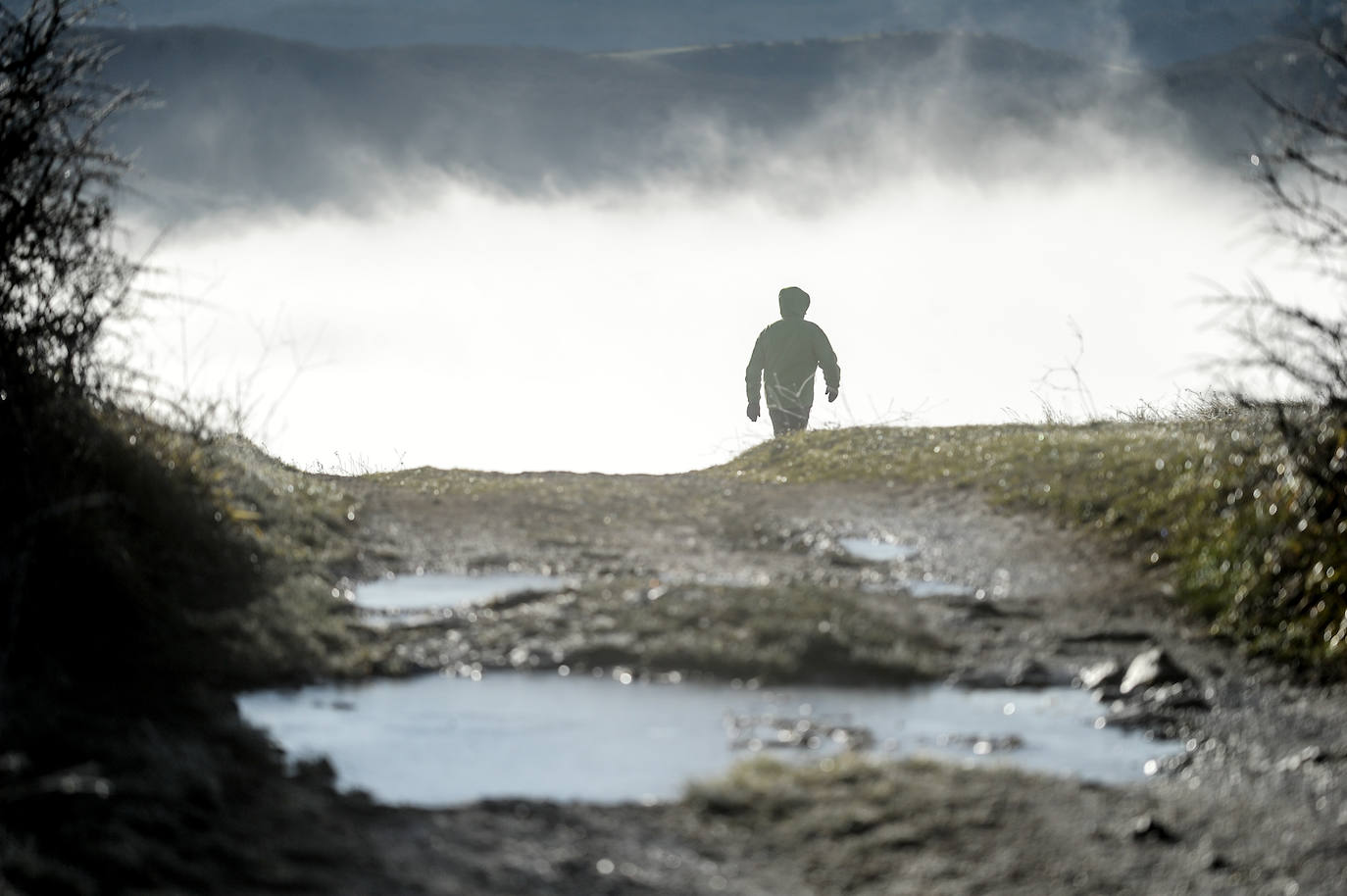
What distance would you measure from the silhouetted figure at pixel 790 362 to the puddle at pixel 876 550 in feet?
25.1

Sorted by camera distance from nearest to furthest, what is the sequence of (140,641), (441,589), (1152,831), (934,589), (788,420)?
(1152,831) → (140,641) → (441,589) → (934,589) → (788,420)

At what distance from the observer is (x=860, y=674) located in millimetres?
6176

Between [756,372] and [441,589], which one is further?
[756,372]

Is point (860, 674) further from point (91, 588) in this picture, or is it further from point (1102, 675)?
point (91, 588)

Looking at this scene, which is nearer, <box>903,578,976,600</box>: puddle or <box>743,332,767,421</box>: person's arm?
<box>903,578,976,600</box>: puddle

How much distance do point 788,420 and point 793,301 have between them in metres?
1.43

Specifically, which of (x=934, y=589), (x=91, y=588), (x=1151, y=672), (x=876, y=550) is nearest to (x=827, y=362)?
(x=876, y=550)

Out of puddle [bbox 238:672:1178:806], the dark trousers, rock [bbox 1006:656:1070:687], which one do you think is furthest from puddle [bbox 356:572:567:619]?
the dark trousers

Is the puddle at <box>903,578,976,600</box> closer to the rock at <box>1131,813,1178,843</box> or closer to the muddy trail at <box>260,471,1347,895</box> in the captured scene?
the muddy trail at <box>260,471,1347,895</box>

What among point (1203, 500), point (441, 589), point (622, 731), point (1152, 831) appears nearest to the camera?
point (1152, 831)

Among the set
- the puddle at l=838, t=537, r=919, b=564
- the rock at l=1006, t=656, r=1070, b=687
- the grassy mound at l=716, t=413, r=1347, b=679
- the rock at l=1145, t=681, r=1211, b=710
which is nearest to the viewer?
the rock at l=1145, t=681, r=1211, b=710

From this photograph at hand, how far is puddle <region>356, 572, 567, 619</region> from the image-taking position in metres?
7.25

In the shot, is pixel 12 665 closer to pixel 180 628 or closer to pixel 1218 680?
pixel 180 628

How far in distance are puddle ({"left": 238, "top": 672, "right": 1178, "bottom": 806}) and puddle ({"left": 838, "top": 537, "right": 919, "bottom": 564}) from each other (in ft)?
7.95
